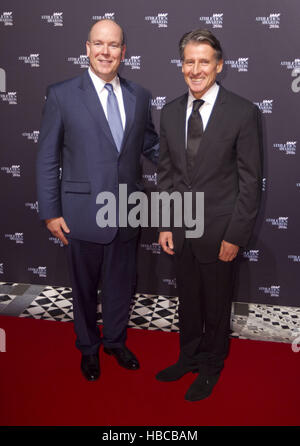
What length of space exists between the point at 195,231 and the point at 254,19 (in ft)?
6.11

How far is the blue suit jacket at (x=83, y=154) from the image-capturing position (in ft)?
8.15

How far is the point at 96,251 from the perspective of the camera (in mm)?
2680

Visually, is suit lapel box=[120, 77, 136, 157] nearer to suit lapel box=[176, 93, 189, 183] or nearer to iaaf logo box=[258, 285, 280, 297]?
suit lapel box=[176, 93, 189, 183]

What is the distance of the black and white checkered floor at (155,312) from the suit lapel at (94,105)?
1736 mm

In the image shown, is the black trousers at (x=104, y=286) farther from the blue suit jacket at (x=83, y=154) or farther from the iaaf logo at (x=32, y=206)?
the iaaf logo at (x=32, y=206)

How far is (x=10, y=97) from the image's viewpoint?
3902 millimetres

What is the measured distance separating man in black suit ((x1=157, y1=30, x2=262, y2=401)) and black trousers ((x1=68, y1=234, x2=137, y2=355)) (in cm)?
29

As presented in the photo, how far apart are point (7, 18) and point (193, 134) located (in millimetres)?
2232

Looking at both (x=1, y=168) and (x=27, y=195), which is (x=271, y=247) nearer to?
(x=27, y=195)

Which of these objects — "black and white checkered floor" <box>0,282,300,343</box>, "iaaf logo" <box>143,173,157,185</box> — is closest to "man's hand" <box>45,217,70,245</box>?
"black and white checkered floor" <box>0,282,300,343</box>

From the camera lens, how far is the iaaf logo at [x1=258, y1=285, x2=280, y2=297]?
13.0 feet

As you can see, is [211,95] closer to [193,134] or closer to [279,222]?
[193,134]
